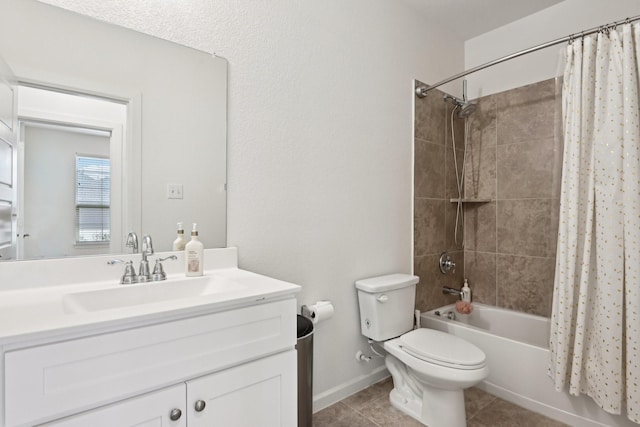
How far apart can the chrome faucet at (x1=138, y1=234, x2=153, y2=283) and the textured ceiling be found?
2.25m

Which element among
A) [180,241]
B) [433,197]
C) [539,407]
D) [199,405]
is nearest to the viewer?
[199,405]

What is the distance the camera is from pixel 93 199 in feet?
4.02

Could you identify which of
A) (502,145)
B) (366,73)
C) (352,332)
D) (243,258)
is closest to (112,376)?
(243,258)

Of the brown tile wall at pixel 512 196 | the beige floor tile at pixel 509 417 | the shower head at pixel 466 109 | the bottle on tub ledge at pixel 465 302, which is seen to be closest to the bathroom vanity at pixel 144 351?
the beige floor tile at pixel 509 417

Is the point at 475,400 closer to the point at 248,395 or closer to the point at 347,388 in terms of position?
the point at 347,388

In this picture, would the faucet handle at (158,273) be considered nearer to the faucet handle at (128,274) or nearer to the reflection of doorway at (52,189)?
the faucet handle at (128,274)

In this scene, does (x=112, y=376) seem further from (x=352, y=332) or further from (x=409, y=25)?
(x=409, y=25)

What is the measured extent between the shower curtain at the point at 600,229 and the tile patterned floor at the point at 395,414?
267mm

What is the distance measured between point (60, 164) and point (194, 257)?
1.86 ft

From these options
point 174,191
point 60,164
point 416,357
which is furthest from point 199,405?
point 416,357

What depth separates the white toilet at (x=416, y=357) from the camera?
62.2 inches

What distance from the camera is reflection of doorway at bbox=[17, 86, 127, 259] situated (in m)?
1.12

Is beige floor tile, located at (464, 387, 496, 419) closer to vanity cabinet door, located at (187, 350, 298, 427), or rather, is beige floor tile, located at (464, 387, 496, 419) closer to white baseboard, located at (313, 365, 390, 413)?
white baseboard, located at (313, 365, 390, 413)

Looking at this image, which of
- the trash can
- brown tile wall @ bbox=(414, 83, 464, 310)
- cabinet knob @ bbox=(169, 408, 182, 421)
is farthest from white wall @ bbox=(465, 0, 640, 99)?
cabinet knob @ bbox=(169, 408, 182, 421)
